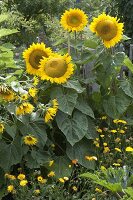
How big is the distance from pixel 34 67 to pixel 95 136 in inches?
27.9

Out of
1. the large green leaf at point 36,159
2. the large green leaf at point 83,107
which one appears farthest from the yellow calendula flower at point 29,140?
the large green leaf at point 83,107

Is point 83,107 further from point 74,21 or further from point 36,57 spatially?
point 74,21

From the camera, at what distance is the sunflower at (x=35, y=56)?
370 centimetres

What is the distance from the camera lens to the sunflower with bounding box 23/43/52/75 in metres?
3.70

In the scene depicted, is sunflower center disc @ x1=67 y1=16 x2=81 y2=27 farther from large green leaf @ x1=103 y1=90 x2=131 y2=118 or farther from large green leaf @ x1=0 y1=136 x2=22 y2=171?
large green leaf @ x1=0 y1=136 x2=22 y2=171

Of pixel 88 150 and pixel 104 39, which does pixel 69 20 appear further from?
pixel 88 150

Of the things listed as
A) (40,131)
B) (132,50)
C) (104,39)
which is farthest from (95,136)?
(132,50)

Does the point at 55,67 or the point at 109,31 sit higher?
the point at 109,31

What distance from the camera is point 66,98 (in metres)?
3.71

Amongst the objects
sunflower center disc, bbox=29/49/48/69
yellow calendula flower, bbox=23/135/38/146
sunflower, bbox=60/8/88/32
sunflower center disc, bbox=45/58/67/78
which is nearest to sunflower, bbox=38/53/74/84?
sunflower center disc, bbox=45/58/67/78

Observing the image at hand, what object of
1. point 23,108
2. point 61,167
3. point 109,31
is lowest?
point 61,167

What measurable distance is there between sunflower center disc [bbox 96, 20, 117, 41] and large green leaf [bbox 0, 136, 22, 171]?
1036mm

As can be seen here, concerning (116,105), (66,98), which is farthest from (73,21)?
(116,105)

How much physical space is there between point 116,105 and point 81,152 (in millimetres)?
491
